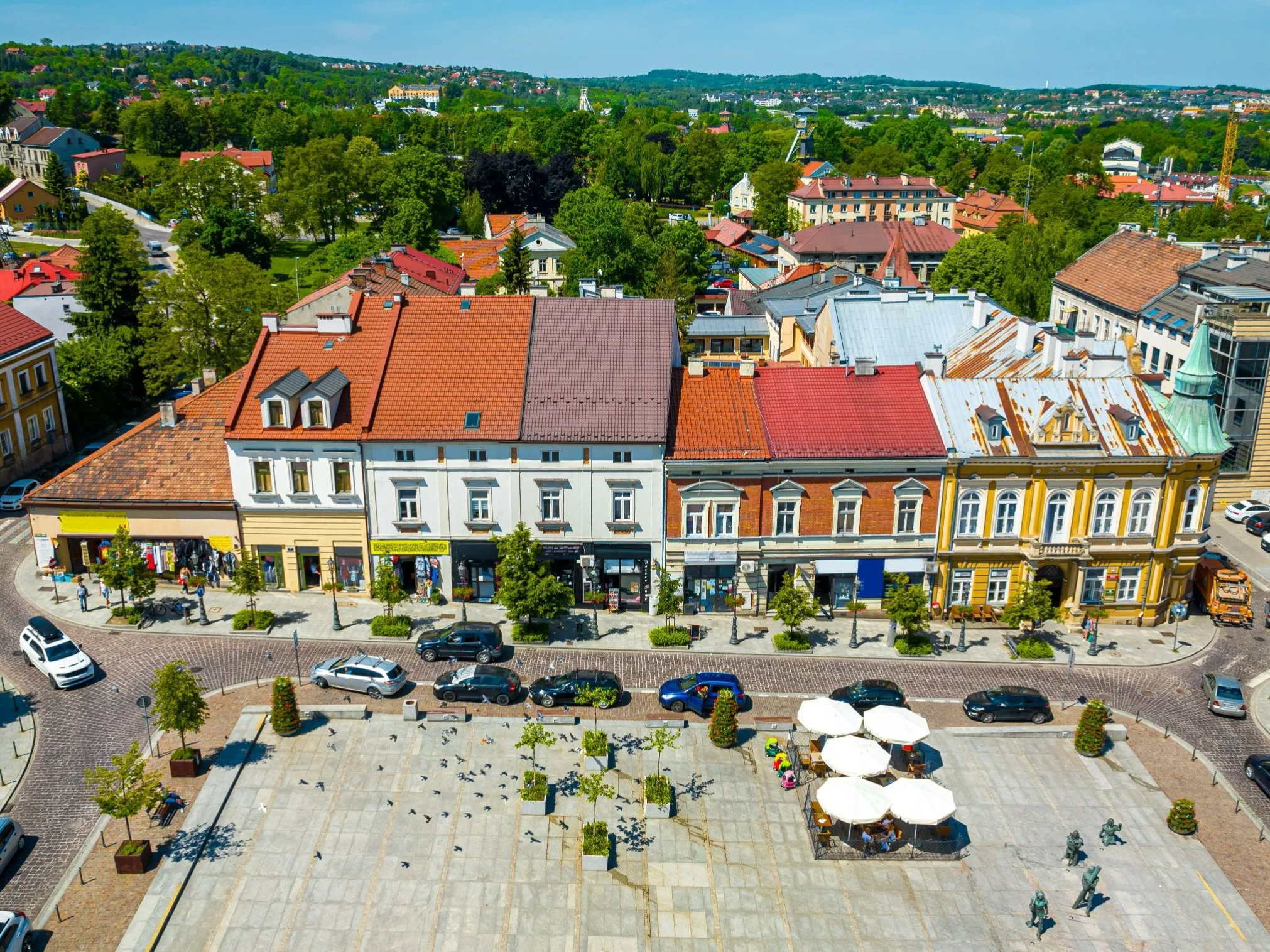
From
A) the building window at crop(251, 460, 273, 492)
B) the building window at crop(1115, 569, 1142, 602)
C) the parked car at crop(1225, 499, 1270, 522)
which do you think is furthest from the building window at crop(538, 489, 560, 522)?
the parked car at crop(1225, 499, 1270, 522)

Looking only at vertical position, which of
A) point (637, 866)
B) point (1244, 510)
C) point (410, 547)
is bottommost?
point (637, 866)

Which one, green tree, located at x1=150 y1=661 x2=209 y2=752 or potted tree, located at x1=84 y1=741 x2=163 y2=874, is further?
green tree, located at x1=150 y1=661 x2=209 y2=752

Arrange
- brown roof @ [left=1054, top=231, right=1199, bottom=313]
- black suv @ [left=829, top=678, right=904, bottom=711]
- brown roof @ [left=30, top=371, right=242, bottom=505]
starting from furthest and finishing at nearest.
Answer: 1. brown roof @ [left=1054, top=231, right=1199, bottom=313]
2. brown roof @ [left=30, top=371, right=242, bottom=505]
3. black suv @ [left=829, top=678, right=904, bottom=711]

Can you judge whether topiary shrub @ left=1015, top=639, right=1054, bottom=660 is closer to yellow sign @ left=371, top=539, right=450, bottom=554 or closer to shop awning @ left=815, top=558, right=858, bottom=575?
shop awning @ left=815, top=558, right=858, bottom=575

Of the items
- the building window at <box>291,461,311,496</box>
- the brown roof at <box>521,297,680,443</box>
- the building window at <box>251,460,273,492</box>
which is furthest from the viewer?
the building window at <box>251,460,273,492</box>

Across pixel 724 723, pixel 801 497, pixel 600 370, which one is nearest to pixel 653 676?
pixel 724 723

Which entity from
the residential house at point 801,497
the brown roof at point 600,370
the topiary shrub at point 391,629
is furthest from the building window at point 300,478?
the residential house at point 801,497

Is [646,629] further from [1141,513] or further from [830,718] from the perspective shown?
[1141,513]
